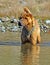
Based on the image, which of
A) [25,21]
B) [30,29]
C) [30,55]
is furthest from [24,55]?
[30,29]

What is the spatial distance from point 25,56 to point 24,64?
1832mm

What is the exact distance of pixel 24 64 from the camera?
11484 mm

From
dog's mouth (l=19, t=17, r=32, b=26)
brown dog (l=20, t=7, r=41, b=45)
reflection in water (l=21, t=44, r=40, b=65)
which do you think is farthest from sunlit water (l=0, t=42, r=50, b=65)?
dog's mouth (l=19, t=17, r=32, b=26)

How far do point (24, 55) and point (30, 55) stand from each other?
7.3 inches

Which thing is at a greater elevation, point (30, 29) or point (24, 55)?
point (30, 29)

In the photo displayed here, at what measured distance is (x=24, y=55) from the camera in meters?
13.6

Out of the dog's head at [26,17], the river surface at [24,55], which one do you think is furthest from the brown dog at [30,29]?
the river surface at [24,55]

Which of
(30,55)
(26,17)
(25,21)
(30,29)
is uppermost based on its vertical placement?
(26,17)

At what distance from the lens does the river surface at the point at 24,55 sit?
39.3 feet

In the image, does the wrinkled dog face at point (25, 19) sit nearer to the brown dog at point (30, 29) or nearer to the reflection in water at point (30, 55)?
the brown dog at point (30, 29)

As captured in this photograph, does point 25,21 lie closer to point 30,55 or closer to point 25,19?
point 25,19

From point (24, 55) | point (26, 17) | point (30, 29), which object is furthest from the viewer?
point (30, 29)

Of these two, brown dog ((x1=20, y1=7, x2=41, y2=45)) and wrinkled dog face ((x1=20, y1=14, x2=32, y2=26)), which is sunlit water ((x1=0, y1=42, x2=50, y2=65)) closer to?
brown dog ((x1=20, y1=7, x2=41, y2=45))

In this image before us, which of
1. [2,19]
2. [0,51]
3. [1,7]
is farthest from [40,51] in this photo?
[1,7]
